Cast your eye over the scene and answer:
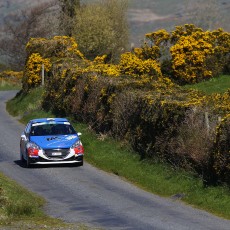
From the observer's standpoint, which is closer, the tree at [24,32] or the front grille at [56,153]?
the front grille at [56,153]

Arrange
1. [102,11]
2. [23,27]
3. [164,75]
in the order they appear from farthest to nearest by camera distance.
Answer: [23,27]
[102,11]
[164,75]

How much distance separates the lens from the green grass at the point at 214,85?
43694 mm

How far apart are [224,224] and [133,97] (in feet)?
42.4

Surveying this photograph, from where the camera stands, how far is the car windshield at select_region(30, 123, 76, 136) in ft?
106

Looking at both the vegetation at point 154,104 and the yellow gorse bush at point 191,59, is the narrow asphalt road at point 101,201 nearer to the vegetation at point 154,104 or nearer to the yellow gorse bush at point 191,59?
the vegetation at point 154,104

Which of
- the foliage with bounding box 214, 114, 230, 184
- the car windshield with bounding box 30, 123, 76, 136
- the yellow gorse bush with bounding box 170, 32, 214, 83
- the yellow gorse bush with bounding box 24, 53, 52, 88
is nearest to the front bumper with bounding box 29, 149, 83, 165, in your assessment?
the car windshield with bounding box 30, 123, 76, 136

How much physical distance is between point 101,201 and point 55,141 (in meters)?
7.35

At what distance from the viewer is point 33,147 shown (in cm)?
3105

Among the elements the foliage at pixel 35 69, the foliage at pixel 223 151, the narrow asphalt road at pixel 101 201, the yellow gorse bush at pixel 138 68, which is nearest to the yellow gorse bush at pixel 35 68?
the foliage at pixel 35 69

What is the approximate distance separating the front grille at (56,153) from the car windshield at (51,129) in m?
1.40

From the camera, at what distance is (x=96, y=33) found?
7238 cm

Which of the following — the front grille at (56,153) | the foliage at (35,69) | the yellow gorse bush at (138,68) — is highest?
the front grille at (56,153)

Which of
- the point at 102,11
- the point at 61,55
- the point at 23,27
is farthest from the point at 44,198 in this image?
the point at 23,27

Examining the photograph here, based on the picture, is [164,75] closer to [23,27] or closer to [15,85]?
[15,85]
